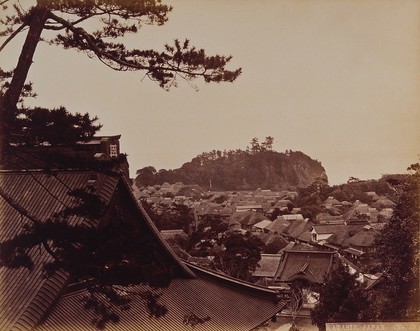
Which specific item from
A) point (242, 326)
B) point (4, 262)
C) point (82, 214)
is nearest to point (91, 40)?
point (82, 214)

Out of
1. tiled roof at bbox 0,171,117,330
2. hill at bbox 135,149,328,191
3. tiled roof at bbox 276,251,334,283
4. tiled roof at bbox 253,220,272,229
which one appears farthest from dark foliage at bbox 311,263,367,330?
tiled roof at bbox 253,220,272,229

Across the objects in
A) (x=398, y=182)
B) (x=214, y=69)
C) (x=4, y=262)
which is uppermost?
(x=398, y=182)

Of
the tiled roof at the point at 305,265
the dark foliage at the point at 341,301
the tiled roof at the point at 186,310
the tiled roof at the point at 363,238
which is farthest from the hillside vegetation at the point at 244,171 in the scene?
the tiled roof at the point at 186,310

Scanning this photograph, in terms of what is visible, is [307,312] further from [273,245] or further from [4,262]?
[4,262]

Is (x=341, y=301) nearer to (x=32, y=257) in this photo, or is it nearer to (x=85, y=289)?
(x=85, y=289)

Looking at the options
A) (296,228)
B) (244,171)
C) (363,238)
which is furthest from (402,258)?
(244,171)

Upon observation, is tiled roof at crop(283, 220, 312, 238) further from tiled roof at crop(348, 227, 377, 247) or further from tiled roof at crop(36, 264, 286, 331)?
tiled roof at crop(36, 264, 286, 331)
